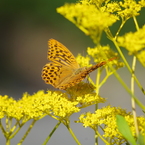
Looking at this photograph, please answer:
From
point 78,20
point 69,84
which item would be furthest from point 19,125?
point 78,20

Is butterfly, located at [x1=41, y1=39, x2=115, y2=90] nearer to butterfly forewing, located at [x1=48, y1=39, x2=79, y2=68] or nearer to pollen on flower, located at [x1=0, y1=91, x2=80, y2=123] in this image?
butterfly forewing, located at [x1=48, y1=39, x2=79, y2=68]

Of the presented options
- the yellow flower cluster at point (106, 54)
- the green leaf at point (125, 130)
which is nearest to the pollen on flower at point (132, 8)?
the yellow flower cluster at point (106, 54)

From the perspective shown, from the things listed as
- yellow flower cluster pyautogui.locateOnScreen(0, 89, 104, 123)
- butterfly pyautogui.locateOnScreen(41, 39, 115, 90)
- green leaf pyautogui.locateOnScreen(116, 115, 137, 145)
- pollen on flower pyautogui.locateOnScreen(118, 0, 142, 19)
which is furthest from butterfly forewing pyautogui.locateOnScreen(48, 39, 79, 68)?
green leaf pyautogui.locateOnScreen(116, 115, 137, 145)

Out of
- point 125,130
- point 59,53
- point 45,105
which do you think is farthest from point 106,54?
point 125,130

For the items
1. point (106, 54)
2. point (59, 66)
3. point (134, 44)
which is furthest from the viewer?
point (59, 66)

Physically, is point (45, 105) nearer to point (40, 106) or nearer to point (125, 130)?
point (40, 106)

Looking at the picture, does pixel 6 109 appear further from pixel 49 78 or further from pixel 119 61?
pixel 119 61

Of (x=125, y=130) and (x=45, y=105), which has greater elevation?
(x=45, y=105)
